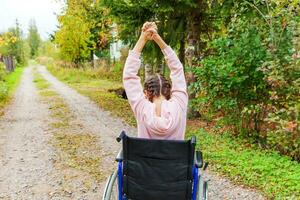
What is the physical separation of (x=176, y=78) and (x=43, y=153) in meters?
4.21

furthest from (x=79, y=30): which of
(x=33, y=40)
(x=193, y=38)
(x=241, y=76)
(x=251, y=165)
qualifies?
(x=33, y=40)

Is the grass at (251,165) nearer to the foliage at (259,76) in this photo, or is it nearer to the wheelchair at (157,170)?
the foliage at (259,76)

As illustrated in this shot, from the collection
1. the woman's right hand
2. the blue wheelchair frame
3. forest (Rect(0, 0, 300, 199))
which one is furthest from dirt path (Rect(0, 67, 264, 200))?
the woman's right hand

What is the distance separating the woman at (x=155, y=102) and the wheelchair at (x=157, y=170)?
111 millimetres

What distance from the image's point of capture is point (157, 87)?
2.93 meters

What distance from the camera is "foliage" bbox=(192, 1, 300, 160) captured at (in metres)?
5.90

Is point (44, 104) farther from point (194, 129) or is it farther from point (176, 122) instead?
point (176, 122)

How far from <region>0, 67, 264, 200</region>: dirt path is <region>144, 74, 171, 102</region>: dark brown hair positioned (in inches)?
83.5

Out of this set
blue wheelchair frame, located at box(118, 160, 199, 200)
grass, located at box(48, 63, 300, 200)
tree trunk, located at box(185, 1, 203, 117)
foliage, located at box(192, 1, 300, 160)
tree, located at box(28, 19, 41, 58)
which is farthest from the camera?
tree, located at box(28, 19, 41, 58)

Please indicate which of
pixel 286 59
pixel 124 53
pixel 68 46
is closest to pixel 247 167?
pixel 286 59

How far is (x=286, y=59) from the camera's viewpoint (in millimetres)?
5941

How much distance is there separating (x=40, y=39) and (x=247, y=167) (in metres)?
101

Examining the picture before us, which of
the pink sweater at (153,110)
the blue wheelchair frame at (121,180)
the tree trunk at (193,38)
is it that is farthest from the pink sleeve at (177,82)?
the tree trunk at (193,38)

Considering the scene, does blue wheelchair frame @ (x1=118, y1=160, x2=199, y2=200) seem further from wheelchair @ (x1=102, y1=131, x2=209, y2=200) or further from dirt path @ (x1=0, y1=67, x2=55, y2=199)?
dirt path @ (x1=0, y1=67, x2=55, y2=199)
